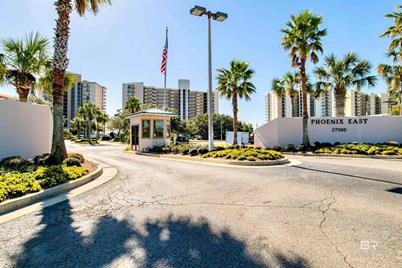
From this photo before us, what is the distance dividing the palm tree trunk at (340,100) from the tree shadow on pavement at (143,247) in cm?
2119

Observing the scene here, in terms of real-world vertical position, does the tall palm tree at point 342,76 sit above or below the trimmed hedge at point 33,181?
above

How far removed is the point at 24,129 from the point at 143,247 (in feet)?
35.2

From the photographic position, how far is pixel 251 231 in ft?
12.7

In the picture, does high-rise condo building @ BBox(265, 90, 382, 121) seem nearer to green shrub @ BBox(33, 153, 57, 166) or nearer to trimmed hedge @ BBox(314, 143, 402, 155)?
trimmed hedge @ BBox(314, 143, 402, 155)

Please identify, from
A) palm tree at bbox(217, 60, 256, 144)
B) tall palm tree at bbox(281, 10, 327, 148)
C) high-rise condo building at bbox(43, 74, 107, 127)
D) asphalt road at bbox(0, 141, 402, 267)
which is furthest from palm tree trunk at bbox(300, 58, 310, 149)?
high-rise condo building at bbox(43, 74, 107, 127)

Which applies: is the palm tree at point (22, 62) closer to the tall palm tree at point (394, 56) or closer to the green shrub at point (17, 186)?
the green shrub at point (17, 186)

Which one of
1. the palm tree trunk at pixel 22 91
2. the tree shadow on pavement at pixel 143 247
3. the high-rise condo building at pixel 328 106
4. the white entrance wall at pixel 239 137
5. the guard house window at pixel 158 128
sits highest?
the high-rise condo building at pixel 328 106

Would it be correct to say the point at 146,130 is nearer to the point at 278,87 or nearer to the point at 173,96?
the point at 278,87

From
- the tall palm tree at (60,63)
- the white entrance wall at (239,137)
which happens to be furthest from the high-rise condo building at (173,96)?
the tall palm tree at (60,63)

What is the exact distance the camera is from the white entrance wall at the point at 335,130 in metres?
18.9

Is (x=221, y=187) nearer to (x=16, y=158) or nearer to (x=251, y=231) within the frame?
(x=251, y=231)

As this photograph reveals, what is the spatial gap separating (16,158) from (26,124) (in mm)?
2397

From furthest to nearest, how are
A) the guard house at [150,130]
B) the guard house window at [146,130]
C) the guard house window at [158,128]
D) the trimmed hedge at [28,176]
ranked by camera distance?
the guard house window at [158,128], the guard house window at [146,130], the guard house at [150,130], the trimmed hedge at [28,176]

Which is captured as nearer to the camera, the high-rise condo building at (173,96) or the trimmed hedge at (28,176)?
the trimmed hedge at (28,176)
